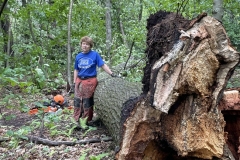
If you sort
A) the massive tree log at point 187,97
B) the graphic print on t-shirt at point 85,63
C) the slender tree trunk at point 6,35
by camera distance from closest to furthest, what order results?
the massive tree log at point 187,97
the graphic print on t-shirt at point 85,63
the slender tree trunk at point 6,35

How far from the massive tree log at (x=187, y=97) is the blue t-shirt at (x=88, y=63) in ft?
10.2

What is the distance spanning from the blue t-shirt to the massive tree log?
3.11 meters

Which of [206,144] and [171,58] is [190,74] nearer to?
[171,58]

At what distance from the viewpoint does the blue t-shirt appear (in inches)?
251

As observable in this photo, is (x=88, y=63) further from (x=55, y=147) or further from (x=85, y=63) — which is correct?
(x=55, y=147)

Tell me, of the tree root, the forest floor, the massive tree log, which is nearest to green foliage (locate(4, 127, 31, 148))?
the forest floor

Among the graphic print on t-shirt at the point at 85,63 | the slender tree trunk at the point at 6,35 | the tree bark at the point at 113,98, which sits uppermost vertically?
the slender tree trunk at the point at 6,35

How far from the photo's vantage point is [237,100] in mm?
3775

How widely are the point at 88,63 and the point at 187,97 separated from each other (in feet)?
11.8

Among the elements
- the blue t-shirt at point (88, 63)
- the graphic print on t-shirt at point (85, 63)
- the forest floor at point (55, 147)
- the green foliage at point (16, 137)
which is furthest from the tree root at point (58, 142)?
the graphic print on t-shirt at point (85, 63)

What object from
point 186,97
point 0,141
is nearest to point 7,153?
point 0,141

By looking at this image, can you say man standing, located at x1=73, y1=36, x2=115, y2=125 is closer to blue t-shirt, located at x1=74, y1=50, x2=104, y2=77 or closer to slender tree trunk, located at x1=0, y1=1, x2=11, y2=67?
blue t-shirt, located at x1=74, y1=50, x2=104, y2=77

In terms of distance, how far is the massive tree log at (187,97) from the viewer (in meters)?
2.97

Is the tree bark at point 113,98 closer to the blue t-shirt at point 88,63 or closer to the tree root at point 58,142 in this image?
the tree root at point 58,142
